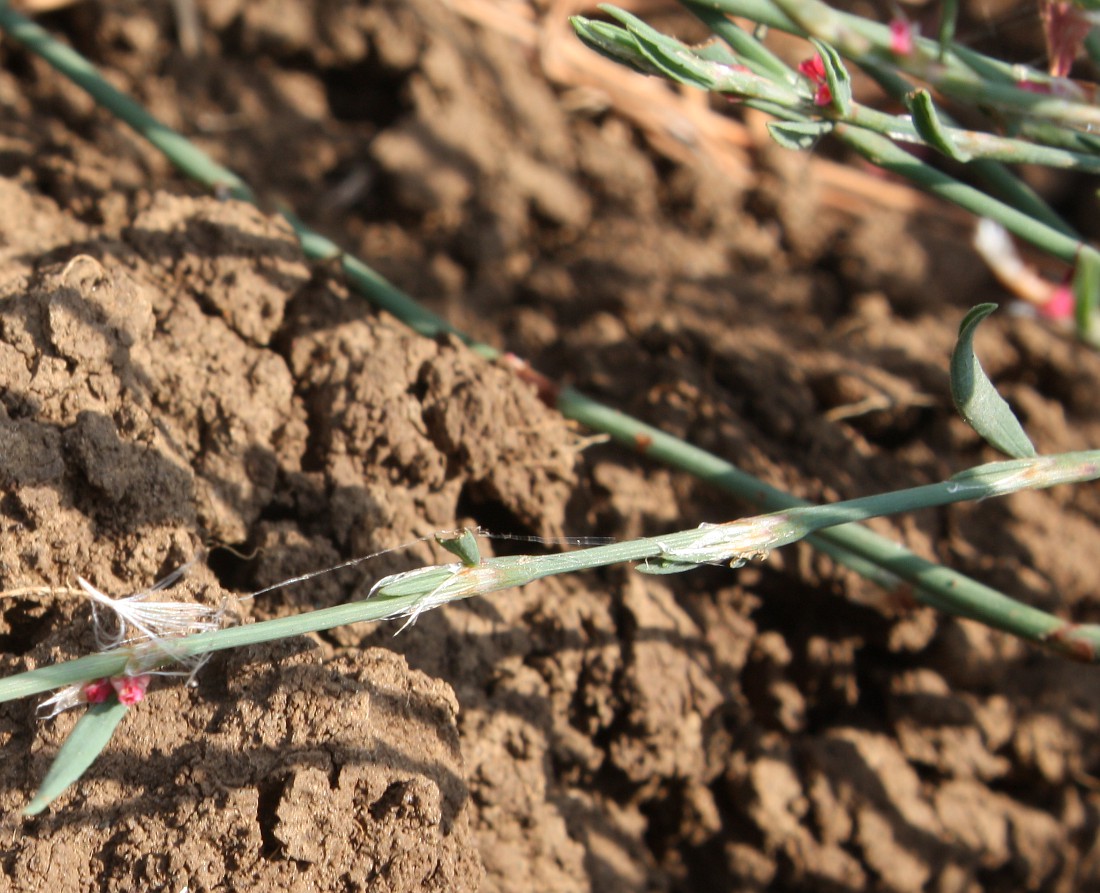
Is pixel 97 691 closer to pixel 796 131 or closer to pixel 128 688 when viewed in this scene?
pixel 128 688

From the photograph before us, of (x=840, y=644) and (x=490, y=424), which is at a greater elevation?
(x=490, y=424)

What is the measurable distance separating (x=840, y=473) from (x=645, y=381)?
1.30ft

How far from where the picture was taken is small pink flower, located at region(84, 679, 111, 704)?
1.13 m

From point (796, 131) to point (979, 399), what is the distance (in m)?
0.41

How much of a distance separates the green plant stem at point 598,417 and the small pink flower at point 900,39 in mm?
628

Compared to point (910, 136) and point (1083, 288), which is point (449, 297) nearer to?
point (910, 136)

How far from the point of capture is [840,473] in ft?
6.37

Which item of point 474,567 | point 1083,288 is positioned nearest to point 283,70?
point 474,567

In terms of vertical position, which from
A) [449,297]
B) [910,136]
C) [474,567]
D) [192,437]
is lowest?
[449,297]

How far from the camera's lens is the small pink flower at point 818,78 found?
1.33 m

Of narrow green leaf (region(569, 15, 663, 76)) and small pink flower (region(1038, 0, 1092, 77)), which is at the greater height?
small pink flower (region(1038, 0, 1092, 77))

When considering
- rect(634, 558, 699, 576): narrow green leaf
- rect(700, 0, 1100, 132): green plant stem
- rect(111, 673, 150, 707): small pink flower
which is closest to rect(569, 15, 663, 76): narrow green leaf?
rect(700, 0, 1100, 132): green plant stem

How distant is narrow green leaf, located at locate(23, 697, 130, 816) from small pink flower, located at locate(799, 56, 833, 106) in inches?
42.8

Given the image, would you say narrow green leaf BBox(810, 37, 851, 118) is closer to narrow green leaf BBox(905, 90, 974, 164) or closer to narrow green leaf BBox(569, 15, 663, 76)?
narrow green leaf BBox(905, 90, 974, 164)
